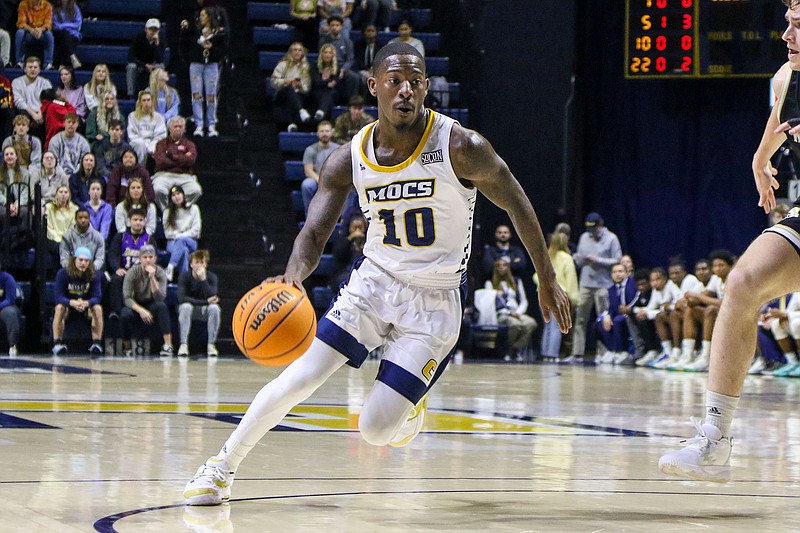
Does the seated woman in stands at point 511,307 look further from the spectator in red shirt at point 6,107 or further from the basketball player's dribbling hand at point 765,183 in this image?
the basketball player's dribbling hand at point 765,183

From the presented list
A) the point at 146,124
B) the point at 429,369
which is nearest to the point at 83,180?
the point at 146,124

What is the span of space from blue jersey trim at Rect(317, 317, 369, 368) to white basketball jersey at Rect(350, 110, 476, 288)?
335 millimetres

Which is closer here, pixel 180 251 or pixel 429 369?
pixel 429 369

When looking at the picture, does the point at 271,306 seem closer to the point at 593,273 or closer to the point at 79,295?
the point at 79,295

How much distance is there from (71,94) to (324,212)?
12543 mm

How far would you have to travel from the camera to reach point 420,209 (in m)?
4.95

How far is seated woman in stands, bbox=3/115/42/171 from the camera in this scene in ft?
51.8

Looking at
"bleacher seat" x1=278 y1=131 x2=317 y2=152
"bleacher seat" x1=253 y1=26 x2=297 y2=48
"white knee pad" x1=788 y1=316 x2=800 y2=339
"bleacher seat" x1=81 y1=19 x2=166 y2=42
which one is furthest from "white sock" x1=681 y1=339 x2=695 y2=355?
"bleacher seat" x1=81 y1=19 x2=166 y2=42

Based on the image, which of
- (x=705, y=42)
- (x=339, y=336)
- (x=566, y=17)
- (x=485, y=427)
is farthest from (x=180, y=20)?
(x=339, y=336)

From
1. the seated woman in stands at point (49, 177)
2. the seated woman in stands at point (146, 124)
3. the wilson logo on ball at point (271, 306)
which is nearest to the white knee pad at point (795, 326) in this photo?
the seated woman in stands at point (146, 124)

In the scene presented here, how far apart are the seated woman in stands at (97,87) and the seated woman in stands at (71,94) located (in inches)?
2.6

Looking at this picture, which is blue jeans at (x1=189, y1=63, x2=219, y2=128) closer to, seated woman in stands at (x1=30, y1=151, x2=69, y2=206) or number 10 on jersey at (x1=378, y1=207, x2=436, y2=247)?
seated woman in stands at (x1=30, y1=151, x2=69, y2=206)

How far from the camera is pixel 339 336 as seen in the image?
4.77 meters

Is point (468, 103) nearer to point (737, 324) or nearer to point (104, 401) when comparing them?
point (104, 401)
